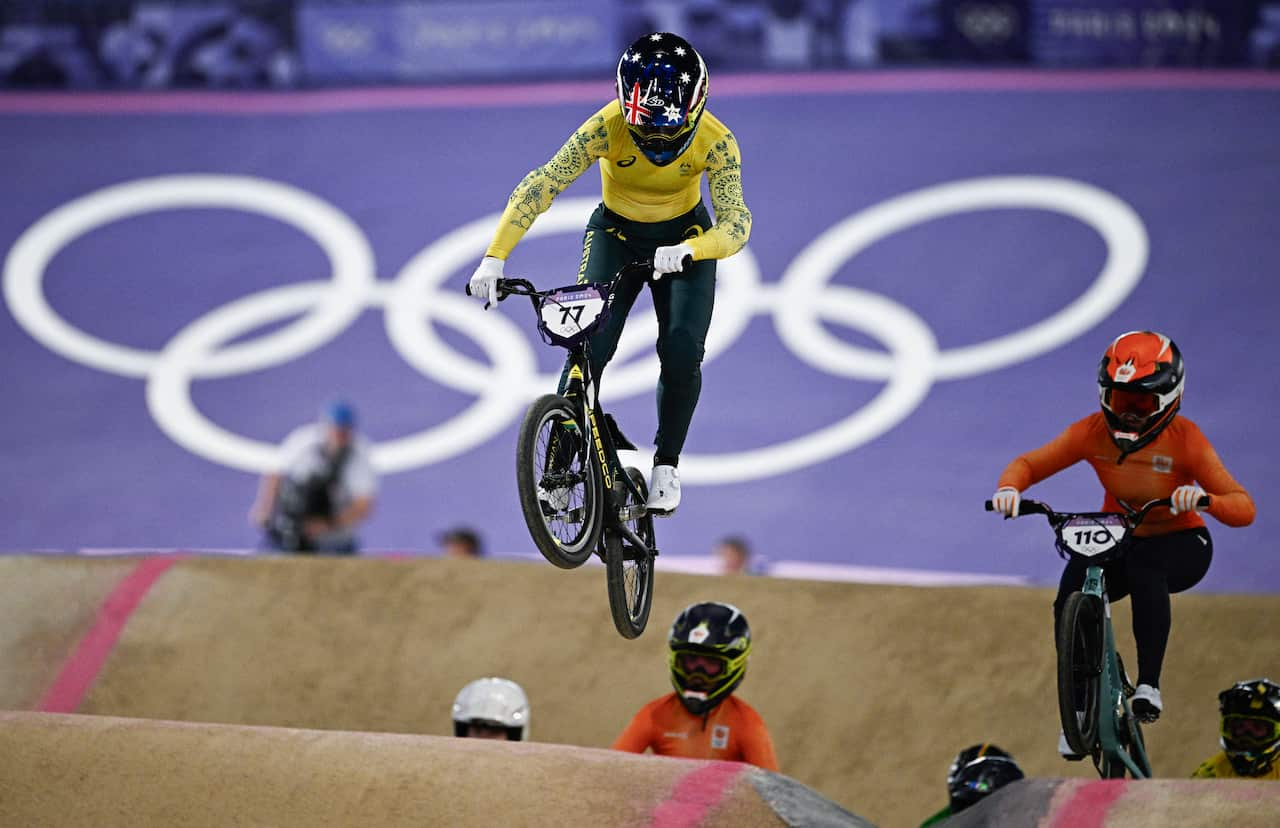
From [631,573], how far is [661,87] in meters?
2.55

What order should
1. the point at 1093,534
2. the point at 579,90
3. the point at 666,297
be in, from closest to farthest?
the point at 666,297, the point at 1093,534, the point at 579,90

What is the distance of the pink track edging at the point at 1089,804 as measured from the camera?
718cm

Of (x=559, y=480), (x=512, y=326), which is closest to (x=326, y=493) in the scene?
(x=512, y=326)

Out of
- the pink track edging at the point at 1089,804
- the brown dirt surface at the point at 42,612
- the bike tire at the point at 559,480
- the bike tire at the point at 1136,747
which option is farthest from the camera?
the brown dirt surface at the point at 42,612

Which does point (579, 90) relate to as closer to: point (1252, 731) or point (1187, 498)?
point (1252, 731)

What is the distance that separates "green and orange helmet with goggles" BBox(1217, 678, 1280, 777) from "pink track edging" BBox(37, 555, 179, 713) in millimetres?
7084

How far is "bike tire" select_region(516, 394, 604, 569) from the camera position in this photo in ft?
23.9

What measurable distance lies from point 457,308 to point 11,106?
26.1 ft

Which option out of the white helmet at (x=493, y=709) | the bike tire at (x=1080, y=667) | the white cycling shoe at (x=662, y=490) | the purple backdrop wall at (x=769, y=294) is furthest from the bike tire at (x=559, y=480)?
the purple backdrop wall at (x=769, y=294)

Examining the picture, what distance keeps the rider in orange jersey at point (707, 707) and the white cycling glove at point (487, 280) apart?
2.76m

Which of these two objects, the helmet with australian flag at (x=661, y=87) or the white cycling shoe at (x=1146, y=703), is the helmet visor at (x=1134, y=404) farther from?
the helmet with australian flag at (x=661, y=87)

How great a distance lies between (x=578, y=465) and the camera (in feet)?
25.8

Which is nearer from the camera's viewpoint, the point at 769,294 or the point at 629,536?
the point at 629,536

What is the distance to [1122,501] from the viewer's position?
8633mm
